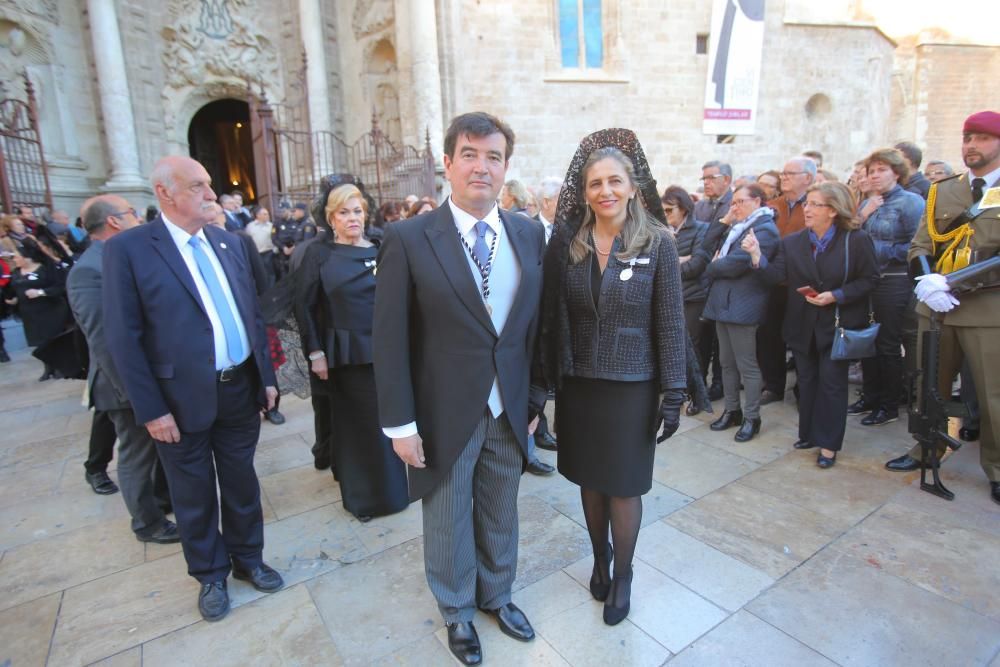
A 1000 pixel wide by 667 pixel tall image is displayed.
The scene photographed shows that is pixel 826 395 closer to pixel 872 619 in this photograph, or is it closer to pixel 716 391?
pixel 716 391

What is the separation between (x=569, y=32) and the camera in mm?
14383

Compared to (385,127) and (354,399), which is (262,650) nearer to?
(354,399)

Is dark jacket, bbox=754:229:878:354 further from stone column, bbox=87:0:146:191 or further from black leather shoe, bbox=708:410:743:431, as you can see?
stone column, bbox=87:0:146:191

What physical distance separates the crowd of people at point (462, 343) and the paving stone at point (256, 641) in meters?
0.12

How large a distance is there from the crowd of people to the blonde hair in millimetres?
11

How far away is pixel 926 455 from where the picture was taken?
3.33 metres

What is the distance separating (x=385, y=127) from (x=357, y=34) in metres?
2.26

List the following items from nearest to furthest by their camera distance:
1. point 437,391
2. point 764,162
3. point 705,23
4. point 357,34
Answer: point 437,391
point 357,34
point 705,23
point 764,162

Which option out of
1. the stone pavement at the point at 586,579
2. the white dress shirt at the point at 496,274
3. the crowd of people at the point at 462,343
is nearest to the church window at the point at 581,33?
the crowd of people at the point at 462,343

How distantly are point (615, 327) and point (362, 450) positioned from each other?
1836mm

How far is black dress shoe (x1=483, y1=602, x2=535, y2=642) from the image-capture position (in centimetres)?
221

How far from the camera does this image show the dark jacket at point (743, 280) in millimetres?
4039

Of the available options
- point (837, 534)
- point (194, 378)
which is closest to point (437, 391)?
point (194, 378)

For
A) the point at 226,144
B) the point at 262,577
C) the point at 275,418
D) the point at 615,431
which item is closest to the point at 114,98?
the point at 226,144
